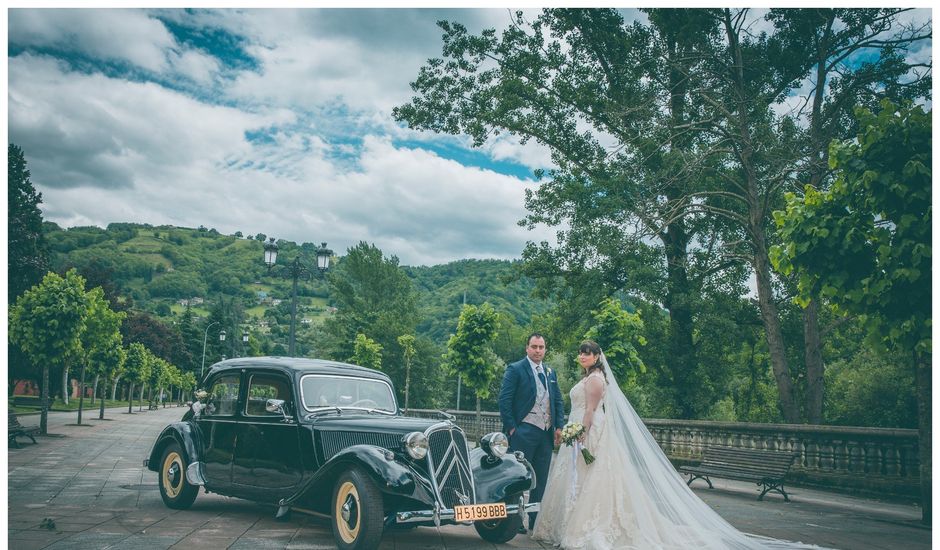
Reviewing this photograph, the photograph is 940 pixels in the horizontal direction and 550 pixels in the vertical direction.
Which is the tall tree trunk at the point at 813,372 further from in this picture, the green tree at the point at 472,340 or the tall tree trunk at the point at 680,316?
the green tree at the point at 472,340

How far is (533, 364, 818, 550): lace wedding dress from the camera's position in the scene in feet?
22.7

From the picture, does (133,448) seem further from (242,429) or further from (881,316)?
(881,316)

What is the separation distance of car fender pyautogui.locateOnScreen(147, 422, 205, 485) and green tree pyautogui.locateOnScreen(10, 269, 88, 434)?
12325 mm

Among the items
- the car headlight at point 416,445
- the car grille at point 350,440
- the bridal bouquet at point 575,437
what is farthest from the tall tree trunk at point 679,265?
the car headlight at point 416,445

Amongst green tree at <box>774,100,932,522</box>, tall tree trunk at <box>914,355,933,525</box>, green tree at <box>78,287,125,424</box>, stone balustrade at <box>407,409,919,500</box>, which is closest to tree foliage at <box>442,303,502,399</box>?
stone balustrade at <box>407,409,919,500</box>

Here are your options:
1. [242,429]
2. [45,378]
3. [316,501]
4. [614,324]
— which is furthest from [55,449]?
[614,324]

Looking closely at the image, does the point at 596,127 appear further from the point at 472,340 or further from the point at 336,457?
the point at 336,457

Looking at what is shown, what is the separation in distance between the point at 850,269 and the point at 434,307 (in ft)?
234

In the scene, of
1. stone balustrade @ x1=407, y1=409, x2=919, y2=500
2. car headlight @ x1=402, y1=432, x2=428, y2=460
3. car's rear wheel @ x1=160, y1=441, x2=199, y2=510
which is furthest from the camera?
stone balustrade @ x1=407, y1=409, x2=919, y2=500

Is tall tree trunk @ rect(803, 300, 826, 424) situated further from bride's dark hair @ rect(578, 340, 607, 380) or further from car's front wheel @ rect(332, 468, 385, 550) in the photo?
car's front wheel @ rect(332, 468, 385, 550)

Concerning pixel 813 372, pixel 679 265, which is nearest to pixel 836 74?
pixel 679 265

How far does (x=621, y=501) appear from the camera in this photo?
283 inches

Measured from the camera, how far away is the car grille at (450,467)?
21.7 ft

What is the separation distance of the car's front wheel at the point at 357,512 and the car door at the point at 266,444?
0.99 metres
